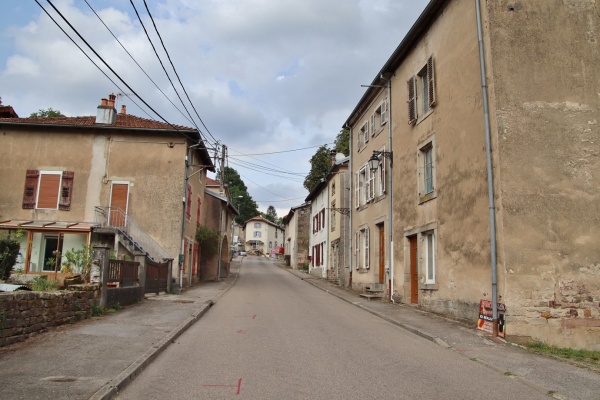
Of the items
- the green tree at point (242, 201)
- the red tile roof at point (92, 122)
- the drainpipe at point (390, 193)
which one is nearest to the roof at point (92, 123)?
the red tile roof at point (92, 122)

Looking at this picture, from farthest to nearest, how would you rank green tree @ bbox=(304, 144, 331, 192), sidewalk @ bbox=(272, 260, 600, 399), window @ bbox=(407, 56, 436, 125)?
green tree @ bbox=(304, 144, 331, 192), window @ bbox=(407, 56, 436, 125), sidewalk @ bbox=(272, 260, 600, 399)

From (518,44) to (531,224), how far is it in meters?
4.11

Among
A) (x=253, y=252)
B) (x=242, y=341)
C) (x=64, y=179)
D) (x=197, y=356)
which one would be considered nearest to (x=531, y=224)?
(x=242, y=341)

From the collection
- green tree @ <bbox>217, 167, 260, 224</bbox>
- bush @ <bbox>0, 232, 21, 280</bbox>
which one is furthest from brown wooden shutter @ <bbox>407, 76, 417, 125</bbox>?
green tree @ <bbox>217, 167, 260, 224</bbox>

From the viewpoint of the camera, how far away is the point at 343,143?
40094 millimetres

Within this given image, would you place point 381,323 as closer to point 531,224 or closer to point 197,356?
point 531,224

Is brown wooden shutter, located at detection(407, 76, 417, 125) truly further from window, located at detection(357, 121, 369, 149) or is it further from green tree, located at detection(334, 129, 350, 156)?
green tree, located at detection(334, 129, 350, 156)

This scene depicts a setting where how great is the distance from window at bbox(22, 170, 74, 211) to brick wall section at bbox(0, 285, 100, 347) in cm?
1214

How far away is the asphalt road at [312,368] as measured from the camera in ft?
18.7

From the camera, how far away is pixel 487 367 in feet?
24.4

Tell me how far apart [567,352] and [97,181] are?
1962 centimetres

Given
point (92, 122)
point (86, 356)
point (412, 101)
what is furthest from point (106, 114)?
point (86, 356)

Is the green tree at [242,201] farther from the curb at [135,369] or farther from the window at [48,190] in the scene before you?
the curb at [135,369]

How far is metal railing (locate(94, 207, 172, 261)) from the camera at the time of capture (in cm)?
2133
